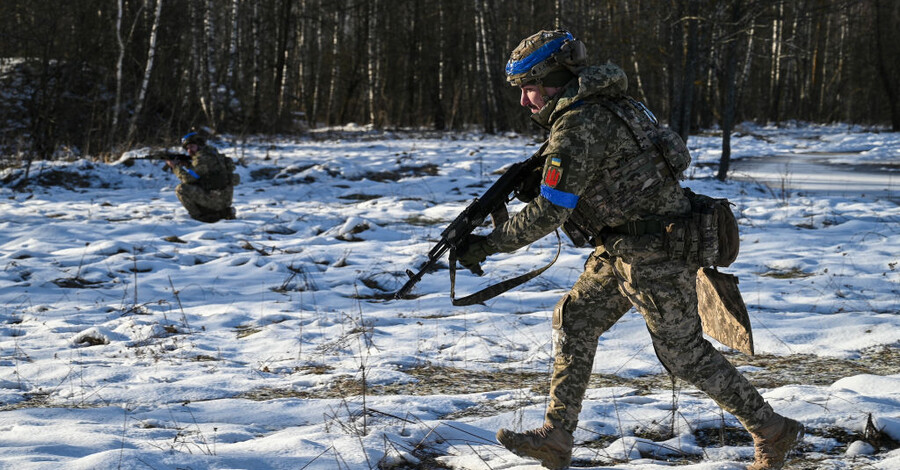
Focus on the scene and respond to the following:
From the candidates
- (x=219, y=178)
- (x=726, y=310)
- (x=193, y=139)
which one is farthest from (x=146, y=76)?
(x=726, y=310)

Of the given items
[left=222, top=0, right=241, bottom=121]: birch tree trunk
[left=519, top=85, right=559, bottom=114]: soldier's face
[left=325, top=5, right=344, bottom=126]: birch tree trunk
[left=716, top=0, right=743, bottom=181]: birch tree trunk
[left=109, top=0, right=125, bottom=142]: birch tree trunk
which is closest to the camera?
[left=519, top=85, right=559, bottom=114]: soldier's face

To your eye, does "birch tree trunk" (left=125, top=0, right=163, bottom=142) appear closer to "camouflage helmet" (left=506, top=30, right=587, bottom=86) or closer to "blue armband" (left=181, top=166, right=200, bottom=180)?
"blue armband" (left=181, top=166, right=200, bottom=180)

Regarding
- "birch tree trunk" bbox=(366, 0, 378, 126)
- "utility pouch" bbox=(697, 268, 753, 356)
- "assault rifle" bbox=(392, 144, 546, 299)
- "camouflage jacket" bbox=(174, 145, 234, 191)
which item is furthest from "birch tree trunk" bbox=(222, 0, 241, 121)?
"utility pouch" bbox=(697, 268, 753, 356)

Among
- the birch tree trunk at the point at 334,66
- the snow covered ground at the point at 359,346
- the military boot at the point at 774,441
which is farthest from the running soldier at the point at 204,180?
the birch tree trunk at the point at 334,66

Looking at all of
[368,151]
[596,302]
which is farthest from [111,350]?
[368,151]

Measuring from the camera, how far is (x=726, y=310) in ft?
9.90

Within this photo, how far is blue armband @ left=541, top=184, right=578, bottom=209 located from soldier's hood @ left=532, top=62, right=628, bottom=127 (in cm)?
32

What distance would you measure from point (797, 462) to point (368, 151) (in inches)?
548

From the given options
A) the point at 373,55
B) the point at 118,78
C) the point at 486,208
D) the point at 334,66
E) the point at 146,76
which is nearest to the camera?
the point at 486,208

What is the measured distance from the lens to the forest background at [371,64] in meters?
13.4

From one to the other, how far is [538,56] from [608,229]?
709 mm

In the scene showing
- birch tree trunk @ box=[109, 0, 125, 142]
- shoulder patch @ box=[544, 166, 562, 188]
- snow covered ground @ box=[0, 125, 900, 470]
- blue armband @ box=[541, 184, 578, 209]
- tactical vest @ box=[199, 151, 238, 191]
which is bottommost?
snow covered ground @ box=[0, 125, 900, 470]

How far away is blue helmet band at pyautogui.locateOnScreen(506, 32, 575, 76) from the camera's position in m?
2.88

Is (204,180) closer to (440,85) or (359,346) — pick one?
(359,346)
